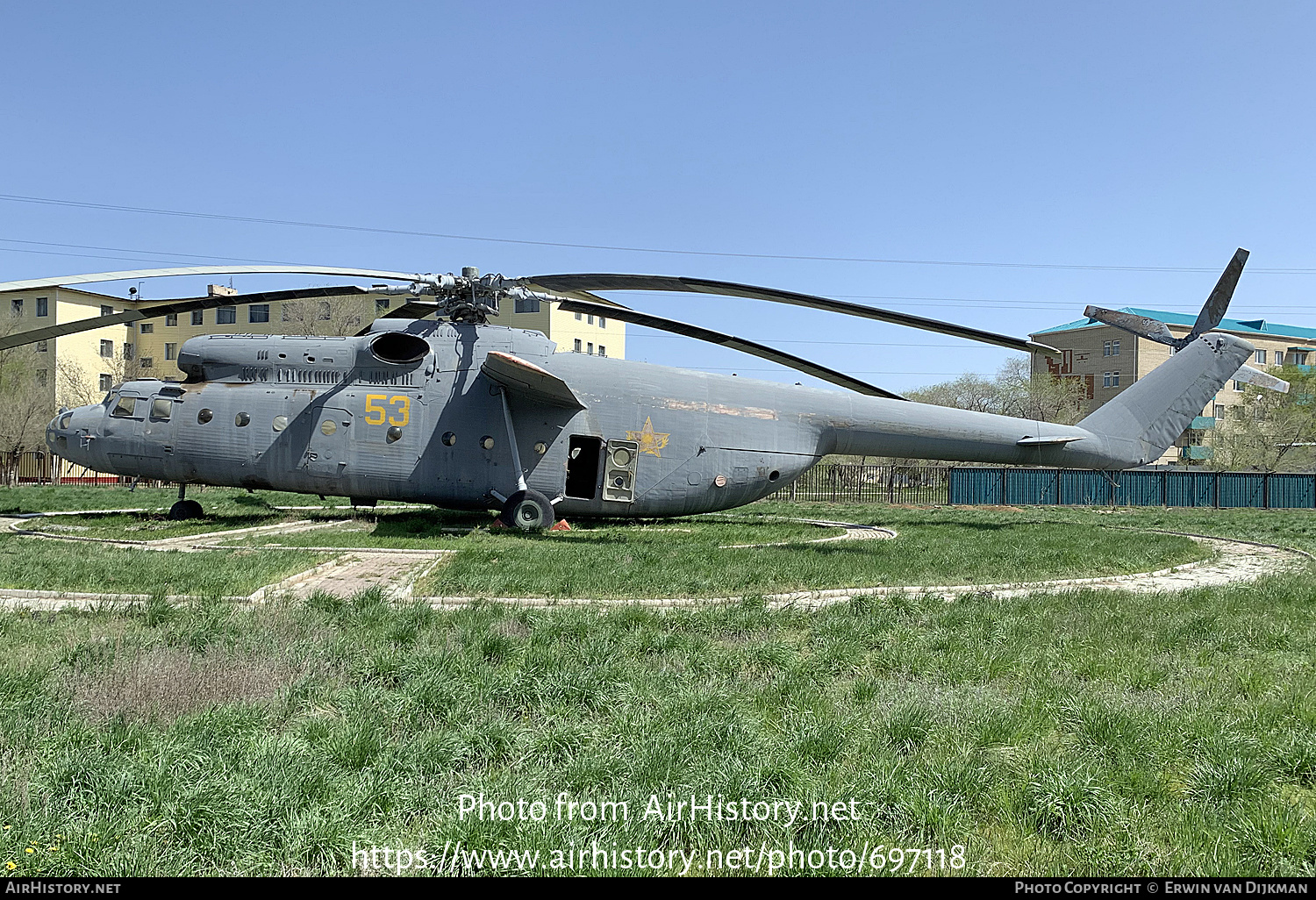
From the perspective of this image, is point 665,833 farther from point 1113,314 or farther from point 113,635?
point 1113,314

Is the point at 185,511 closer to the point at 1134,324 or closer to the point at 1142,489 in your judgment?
the point at 1134,324

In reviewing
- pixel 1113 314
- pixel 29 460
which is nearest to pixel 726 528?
pixel 1113 314

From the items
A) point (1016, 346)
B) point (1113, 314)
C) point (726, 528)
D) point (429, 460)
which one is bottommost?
point (726, 528)

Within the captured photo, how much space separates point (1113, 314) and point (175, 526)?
18.5 meters

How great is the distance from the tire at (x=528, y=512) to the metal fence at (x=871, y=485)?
17.9 meters

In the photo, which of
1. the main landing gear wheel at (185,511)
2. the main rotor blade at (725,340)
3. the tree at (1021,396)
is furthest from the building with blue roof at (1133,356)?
the main landing gear wheel at (185,511)

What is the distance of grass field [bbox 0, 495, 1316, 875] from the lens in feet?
10.6

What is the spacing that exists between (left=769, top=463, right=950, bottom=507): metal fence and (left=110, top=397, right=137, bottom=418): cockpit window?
21.4 metres

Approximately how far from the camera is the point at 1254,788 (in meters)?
3.75

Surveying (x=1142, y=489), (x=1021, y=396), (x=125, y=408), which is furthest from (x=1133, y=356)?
(x=125, y=408)

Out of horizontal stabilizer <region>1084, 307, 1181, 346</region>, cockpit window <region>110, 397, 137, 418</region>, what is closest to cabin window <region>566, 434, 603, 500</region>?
cockpit window <region>110, 397, 137, 418</region>

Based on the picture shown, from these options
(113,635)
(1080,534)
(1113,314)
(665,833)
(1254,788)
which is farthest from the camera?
(1113,314)

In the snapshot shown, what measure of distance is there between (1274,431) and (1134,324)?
153 feet

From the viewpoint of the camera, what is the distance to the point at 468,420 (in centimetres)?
1444
